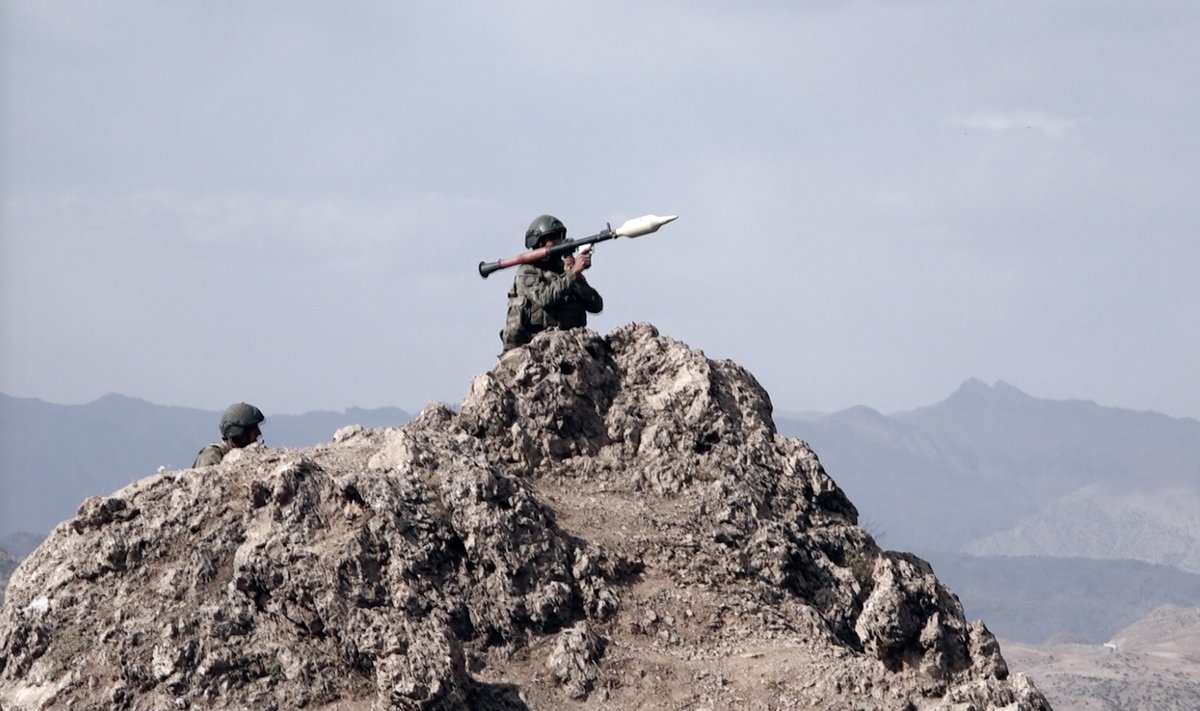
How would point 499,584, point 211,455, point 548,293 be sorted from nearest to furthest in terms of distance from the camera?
1. point 499,584
2. point 211,455
3. point 548,293

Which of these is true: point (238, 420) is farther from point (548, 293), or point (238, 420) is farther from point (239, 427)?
point (548, 293)

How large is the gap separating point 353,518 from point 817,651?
4.74 meters

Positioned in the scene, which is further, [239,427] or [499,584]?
[239,427]

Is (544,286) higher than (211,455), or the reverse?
(544,286)

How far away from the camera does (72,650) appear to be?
1633 centimetres

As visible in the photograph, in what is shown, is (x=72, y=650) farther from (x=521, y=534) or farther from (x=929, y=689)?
(x=929, y=689)

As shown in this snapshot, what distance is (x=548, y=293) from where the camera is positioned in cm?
2175

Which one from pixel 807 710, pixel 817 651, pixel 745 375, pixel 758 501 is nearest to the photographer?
pixel 807 710

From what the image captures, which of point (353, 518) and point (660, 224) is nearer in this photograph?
point (353, 518)

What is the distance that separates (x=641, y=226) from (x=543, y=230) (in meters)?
1.28

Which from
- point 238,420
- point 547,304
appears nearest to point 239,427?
point 238,420

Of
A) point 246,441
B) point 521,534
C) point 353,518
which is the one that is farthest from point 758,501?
point 246,441

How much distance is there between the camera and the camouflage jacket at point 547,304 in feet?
71.4

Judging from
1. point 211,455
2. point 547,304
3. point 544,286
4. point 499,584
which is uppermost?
point 544,286
